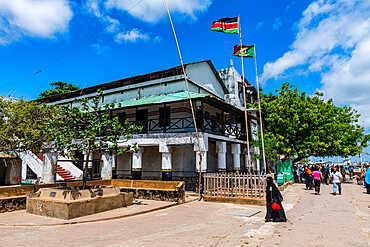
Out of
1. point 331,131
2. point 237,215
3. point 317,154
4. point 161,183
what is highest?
point 331,131

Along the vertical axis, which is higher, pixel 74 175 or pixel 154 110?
pixel 154 110

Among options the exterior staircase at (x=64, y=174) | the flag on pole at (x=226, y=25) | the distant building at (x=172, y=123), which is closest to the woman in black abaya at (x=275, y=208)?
the distant building at (x=172, y=123)

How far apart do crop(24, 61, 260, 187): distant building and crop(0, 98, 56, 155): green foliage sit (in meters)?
4.54

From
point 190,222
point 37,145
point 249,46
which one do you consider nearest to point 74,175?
point 37,145

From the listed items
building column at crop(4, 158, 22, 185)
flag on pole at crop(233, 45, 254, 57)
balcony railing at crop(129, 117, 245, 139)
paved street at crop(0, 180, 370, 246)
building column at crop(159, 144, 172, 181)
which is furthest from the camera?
building column at crop(4, 158, 22, 185)

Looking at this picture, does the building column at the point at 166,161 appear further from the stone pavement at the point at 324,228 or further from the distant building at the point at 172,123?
the stone pavement at the point at 324,228

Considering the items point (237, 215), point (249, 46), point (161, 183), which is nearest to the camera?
point (237, 215)

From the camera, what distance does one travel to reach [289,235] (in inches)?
245

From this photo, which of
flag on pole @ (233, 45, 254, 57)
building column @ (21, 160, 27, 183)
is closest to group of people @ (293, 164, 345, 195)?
flag on pole @ (233, 45, 254, 57)

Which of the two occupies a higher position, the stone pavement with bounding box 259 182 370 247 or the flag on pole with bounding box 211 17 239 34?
the flag on pole with bounding box 211 17 239 34

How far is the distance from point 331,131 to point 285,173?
5600mm

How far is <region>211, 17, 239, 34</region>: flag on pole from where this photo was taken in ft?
46.5

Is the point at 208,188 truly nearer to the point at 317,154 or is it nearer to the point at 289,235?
the point at 289,235

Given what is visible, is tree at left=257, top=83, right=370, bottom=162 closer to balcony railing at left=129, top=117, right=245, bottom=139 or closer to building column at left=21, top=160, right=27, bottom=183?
balcony railing at left=129, top=117, right=245, bottom=139
